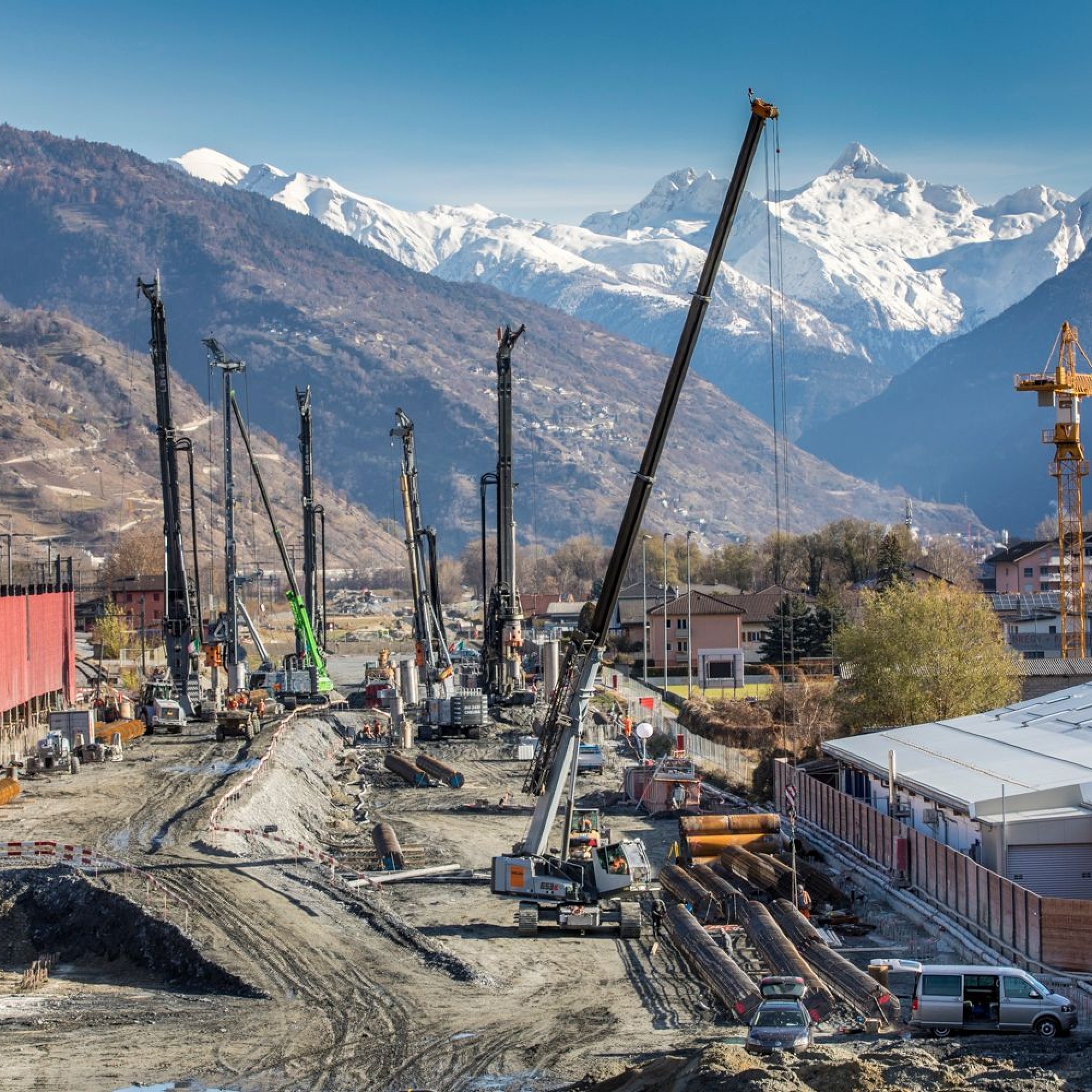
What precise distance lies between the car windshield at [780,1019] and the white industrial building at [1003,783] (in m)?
11.3

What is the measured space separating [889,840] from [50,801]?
910 inches

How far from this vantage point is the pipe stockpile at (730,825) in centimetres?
4175

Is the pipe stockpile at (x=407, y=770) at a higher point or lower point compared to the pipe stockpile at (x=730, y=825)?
lower

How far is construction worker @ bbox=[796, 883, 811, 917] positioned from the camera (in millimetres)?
34656

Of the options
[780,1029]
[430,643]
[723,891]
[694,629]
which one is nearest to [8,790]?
[723,891]

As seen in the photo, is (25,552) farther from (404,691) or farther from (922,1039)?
(922,1039)

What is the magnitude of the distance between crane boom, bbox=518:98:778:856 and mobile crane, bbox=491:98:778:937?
0.02m

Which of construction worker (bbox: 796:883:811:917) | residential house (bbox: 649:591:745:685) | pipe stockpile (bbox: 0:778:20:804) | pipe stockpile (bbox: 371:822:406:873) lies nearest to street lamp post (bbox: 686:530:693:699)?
residential house (bbox: 649:591:745:685)

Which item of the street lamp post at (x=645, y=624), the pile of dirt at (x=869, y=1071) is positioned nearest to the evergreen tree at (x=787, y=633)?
the street lamp post at (x=645, y=624)

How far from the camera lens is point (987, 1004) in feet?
81.1

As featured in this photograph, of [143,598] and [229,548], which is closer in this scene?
[229,548]

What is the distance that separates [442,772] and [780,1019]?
36.2 metres

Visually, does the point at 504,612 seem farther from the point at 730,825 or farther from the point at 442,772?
the point at 730,825

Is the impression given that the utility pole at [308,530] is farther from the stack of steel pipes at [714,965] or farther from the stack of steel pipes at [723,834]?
the stack of steel pipes at [714,965]
